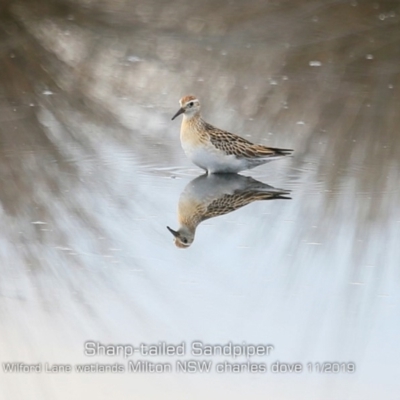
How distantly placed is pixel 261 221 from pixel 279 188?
54cm

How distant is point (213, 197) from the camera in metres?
6.05

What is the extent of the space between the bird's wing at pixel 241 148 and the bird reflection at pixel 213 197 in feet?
0.50

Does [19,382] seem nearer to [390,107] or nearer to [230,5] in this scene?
[390,107]

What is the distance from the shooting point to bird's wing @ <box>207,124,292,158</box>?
6.45 m

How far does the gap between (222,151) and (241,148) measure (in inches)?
4.4

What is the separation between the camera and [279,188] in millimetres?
6188

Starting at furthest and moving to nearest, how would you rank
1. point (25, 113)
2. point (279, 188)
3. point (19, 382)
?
point (25, 113) → point (279, 188) → point (19, 382)

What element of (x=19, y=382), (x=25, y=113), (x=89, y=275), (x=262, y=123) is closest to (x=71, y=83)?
(x=25, y=113)

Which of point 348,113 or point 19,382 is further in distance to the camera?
point 348,113

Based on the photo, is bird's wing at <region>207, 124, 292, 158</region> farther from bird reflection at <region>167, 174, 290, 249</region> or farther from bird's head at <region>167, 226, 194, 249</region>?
bird's head at <region>167, 226, 194, 249</region>

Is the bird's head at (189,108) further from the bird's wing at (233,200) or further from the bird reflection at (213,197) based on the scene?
the bird's wing at (233,200)

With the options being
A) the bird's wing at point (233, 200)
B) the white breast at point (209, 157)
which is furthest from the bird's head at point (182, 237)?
the white breast at point (209, 157)

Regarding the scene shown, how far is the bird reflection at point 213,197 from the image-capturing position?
5.60m

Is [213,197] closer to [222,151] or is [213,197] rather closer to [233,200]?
[233,200]
